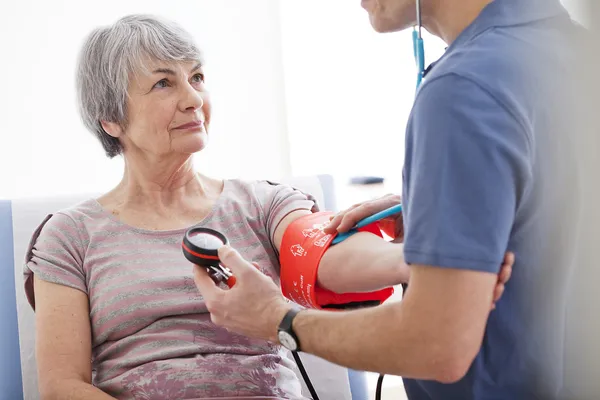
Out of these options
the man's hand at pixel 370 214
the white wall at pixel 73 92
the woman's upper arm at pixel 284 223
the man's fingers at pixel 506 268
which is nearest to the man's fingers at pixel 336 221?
the man's hand at pixel 370 214

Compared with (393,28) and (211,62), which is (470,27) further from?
(211,62)

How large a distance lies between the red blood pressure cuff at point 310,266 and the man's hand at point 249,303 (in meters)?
0.35

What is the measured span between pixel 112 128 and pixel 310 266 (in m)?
0.63

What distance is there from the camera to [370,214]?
54.9 inches

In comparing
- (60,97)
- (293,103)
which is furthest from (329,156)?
(60,97)

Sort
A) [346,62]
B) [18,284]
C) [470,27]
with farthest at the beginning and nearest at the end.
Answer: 1. [346,62]
2. [18,284]
3. [470,27]

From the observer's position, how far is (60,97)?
8.74ft

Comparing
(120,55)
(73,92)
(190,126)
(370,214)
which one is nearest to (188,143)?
(190,126)

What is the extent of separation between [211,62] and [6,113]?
858mm

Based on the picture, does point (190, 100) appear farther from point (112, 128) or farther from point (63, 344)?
point (63, 344)

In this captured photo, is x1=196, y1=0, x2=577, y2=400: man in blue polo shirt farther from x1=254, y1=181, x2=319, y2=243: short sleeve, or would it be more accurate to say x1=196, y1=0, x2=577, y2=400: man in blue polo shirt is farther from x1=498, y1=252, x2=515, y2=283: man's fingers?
x1=254, y1=181, x2=319, y2=243: short sleeve

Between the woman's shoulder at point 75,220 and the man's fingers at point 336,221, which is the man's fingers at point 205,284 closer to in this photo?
the man's fingers at point 336,221

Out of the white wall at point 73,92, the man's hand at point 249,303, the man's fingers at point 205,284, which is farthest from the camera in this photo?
the white wall at point 73,92

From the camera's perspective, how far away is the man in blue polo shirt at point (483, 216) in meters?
0.84
